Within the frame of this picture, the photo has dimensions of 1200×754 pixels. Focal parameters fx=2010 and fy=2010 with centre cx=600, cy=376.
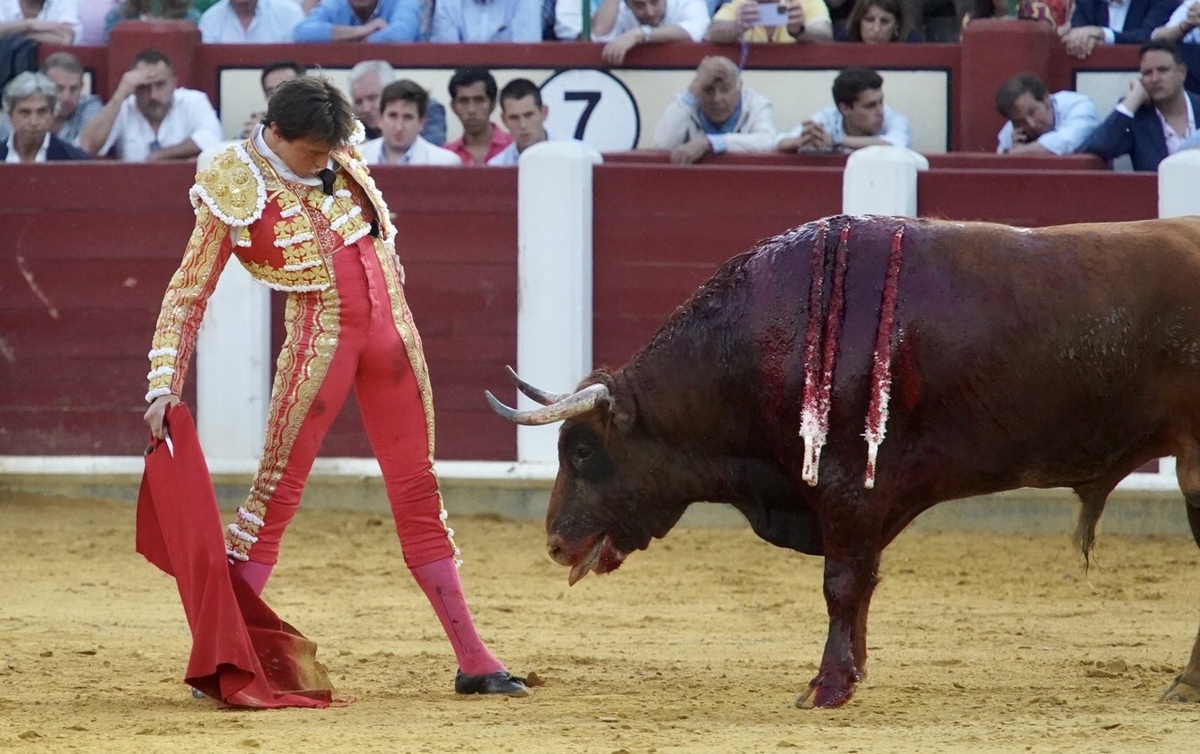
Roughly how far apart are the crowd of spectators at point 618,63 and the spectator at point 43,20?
0.05 ft

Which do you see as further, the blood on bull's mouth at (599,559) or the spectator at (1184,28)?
the spectator at (1184,28)

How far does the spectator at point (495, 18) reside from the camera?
918 cm

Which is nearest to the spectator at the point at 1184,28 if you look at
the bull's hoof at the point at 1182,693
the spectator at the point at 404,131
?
the spectator at the point at 404,131

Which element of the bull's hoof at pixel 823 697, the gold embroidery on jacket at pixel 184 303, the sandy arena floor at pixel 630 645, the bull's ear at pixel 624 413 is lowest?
the sandy arena floor at pixel 630 645

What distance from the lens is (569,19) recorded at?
9.11 m

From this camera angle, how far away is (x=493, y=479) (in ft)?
27.0

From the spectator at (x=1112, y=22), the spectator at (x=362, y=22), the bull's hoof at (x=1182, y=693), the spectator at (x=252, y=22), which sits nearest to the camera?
the bull's hoof at (x=1182, y=693)

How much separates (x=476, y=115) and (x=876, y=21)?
5.88 feet

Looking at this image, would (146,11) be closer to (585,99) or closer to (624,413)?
(585,99)

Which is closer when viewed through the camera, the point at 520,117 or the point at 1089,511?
the point at 1089,511

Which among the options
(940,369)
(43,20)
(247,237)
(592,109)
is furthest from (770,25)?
(247,237)

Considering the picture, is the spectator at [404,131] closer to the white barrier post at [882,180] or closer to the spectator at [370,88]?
the spectator at [370,88]

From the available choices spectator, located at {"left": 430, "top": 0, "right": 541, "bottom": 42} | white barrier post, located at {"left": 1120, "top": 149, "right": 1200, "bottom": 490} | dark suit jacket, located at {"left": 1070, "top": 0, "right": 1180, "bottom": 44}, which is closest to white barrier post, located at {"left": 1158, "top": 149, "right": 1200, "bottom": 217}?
white barrier post, located at {"left": 1120, "top": 149, "right": 1200, "bottom": 490}

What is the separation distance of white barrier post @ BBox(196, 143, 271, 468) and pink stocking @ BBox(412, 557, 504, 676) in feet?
12.2
